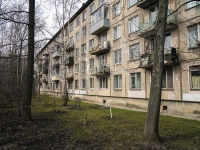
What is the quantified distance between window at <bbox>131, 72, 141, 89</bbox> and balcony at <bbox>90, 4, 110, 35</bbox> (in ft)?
25.3

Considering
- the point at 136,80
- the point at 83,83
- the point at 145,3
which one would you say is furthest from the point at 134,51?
the point at 83,83

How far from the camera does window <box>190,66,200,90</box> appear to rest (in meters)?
12.1

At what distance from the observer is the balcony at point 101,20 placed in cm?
2130

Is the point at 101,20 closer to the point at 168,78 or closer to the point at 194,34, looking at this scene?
the point at 168,78

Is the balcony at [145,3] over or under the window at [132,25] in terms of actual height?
over

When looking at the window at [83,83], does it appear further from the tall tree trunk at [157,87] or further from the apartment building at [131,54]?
the tall tree trunk at [157,87]

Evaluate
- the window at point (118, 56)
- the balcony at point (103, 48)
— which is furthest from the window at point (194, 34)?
the balcony at point (103, 48)

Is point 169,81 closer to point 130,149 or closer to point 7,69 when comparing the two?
point 130,149

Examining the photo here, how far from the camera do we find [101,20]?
21.4 meters

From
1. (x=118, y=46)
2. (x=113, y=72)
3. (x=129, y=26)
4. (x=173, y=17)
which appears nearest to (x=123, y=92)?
(x=113, y=72)

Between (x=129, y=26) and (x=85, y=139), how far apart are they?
48.7 feet

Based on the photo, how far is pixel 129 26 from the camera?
18.5 metres

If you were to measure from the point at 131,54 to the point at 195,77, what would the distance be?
714 cm

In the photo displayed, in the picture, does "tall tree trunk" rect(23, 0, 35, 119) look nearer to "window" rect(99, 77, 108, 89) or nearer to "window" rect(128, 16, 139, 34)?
"window" rect(128, 16, 139, 34)
